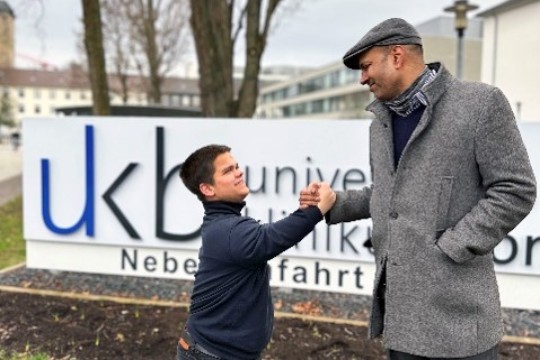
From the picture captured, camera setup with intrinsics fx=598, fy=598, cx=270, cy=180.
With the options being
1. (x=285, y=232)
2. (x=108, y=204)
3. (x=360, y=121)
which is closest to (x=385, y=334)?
(x=285, y=232)

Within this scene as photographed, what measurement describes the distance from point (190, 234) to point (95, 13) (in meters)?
3.94

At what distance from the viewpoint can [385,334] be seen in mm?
2275

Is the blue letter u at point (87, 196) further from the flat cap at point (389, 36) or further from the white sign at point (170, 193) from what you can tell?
the flat cap at point (389, 36)

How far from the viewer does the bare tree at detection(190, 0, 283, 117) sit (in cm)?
802

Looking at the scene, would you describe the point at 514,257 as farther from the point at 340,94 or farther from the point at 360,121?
the point at 340,94

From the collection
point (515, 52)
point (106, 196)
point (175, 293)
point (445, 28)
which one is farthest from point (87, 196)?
point (445, 28)

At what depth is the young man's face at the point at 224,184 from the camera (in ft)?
7.86

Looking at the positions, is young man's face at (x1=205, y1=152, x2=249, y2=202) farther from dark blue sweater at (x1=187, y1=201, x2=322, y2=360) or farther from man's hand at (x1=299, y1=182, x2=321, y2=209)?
man's hand at (x1=299, y1=182, x2=321, y2=209)

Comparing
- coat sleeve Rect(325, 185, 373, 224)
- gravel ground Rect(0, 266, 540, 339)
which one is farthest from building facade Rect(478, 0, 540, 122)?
coat sleeve Rect(325, 185, 373, 224)

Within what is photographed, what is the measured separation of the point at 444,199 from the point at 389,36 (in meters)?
0.61

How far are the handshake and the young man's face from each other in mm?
256

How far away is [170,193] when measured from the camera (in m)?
5.68

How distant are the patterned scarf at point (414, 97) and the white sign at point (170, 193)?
297 centimetres

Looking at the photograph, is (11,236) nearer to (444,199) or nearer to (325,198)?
(325,198)
